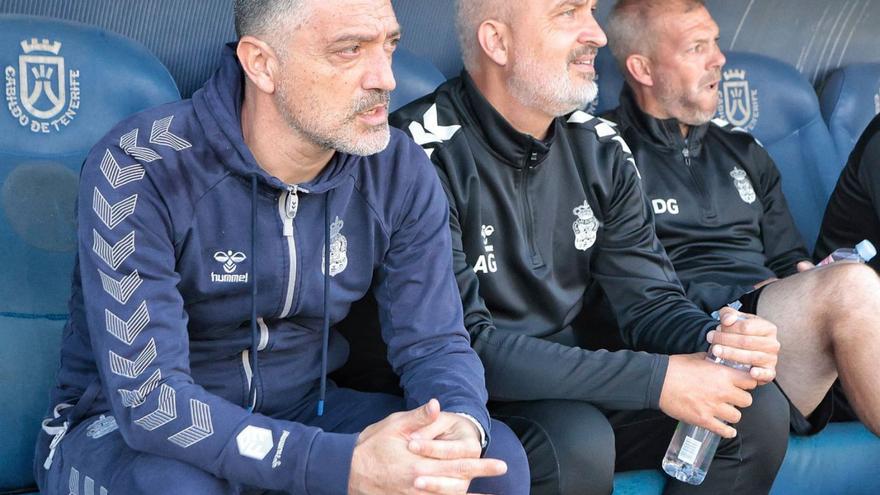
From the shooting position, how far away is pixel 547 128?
2.31 meters

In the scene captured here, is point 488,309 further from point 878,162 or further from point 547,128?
point 878,162

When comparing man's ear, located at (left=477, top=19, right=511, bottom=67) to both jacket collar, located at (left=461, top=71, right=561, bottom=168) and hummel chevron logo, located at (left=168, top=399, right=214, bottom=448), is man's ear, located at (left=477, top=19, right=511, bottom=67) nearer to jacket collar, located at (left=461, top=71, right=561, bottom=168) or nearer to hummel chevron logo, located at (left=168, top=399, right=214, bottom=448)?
jacket collar, located at (left=461, top=71, right=561, bottom=168)

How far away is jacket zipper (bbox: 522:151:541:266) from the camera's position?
221 cm

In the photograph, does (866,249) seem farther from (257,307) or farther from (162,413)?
(162,413)

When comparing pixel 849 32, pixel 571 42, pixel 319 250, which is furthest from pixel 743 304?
pixel 849 32

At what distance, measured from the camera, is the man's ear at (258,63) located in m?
1.82

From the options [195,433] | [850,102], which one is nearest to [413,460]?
[195,433]

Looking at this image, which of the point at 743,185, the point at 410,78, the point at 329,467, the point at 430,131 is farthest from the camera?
the point at 743,185

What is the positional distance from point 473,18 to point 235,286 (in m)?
0.88

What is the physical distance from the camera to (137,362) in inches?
63.9

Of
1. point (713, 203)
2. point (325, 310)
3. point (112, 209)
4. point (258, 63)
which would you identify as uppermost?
point (258, 63)

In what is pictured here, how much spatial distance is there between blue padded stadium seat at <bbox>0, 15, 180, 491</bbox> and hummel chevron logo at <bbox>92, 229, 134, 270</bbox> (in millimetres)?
472

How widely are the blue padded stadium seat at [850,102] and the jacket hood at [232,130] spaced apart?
1884 millimetres


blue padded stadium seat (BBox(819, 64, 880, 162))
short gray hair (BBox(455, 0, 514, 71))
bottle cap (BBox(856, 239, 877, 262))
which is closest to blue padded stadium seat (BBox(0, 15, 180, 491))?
short gray hair (BBox(455, 0, 514, 71))
